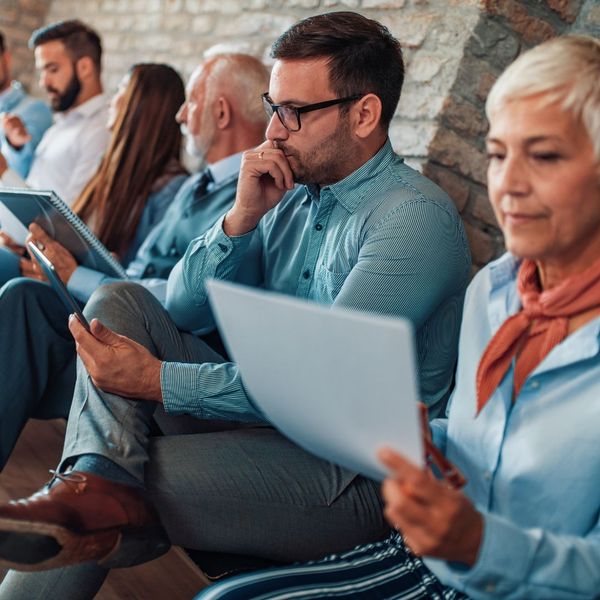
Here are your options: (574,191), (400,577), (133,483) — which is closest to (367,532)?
(400,577)

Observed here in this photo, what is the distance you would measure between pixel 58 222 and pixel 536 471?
1.56m

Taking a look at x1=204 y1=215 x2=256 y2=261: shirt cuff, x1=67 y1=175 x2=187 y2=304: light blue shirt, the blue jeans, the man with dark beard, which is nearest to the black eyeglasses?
x1=204 y1=215 x2=256 y2=261: shirt cuff

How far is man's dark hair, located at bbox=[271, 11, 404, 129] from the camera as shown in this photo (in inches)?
68.3

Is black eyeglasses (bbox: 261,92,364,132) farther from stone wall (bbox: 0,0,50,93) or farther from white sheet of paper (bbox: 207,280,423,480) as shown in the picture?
stone wall (bbox: 0,0,50,93)

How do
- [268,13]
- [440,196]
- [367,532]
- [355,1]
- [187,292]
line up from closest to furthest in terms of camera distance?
[367,532] → [440,196] → [187,292] → [355,1] → [268,13]

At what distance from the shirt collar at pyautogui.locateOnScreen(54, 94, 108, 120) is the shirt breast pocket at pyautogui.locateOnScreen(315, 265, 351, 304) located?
7.70 ft

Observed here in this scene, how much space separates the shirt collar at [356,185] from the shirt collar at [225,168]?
863 mm

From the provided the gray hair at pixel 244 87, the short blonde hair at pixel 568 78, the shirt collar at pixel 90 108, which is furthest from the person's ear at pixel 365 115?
the shirt collar at pixel 90 108

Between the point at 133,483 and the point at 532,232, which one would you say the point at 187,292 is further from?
the point at 532,232

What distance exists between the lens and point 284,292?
6.16ft

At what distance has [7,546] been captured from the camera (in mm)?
1177

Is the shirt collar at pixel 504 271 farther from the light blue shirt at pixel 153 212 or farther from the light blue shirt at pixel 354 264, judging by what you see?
the light blue shirt at pixel 153 212

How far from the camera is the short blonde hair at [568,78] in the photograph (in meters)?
0.98

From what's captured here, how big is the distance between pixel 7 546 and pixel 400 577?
55 centimetres
